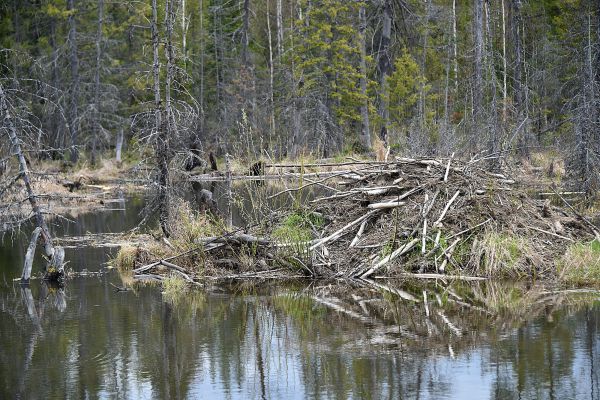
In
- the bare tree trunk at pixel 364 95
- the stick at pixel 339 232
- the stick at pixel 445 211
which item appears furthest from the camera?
the bare tree trunk at pixel 364 95

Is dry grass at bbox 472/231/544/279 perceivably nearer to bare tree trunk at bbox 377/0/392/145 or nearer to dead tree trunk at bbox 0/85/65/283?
dead tree trunk at bbox 0/85/65/283

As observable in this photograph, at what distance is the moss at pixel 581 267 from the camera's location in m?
12.7

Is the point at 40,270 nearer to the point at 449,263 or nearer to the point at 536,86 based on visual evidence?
the point at 449,263

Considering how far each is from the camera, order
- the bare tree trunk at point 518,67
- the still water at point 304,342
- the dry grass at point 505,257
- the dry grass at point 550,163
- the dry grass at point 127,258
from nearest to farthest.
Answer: the still water at point 304,342 → the dry grass at point 505,257 → the dry grass at point 127,258 → the dry grass at point 550,163 → the bare tree trunk at point 518,67

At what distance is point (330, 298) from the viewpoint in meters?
12.7

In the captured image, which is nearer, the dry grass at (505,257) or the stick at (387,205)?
the dry grass at (505,257)

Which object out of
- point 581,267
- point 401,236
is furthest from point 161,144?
point 581,267

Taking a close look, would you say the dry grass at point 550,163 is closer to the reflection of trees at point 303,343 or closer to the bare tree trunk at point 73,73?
the reflection of trees at point 303,343

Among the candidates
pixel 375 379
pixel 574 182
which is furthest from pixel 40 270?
pixel 574 182

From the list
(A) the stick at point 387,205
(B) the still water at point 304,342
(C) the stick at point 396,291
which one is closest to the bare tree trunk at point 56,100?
(A) the stick at point 387,205

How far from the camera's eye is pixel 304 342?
10234 mm

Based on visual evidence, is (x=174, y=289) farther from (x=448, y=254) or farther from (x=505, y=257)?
(x=505, y=257)

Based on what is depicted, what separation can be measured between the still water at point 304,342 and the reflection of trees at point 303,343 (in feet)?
0.07

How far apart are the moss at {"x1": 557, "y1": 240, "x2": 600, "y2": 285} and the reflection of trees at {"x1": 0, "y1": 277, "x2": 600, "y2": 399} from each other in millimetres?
737
